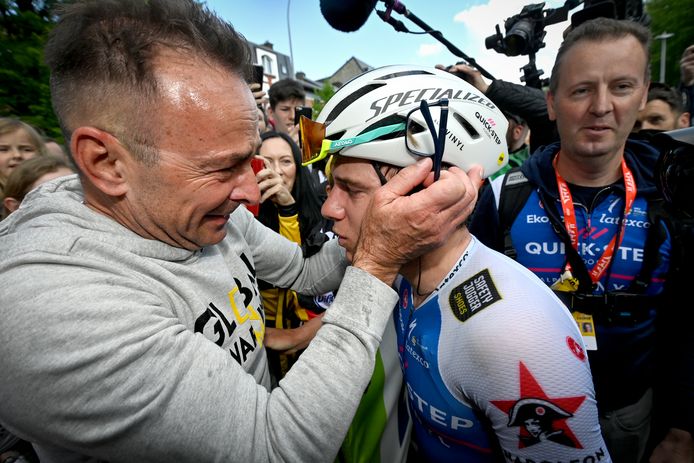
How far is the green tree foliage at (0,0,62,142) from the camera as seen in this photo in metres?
10.4

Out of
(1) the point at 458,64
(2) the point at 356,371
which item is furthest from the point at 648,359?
(1) the point at 458,64

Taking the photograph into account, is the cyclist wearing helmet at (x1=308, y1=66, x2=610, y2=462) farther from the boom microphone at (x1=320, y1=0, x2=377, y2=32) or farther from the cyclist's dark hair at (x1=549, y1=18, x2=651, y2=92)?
the boom microphone at (x1=320, y1=0, x2=377, y2=32)

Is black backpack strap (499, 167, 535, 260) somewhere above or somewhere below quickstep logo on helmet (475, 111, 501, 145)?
below

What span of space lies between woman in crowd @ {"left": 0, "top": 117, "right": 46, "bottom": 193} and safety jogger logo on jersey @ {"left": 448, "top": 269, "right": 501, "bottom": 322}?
16.3ft

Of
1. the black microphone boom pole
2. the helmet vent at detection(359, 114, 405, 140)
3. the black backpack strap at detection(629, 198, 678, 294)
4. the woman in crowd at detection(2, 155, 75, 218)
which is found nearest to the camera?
the helmet vent at detection(359, 114, 405, 140)

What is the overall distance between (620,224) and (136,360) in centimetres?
266

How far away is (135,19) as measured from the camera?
4.12ft

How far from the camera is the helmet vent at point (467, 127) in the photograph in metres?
1.72

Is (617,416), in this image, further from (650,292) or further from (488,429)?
(488,429)

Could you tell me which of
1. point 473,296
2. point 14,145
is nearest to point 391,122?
point 473,296

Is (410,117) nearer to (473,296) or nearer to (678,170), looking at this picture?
(473,296)

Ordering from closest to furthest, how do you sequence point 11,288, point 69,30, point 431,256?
point 11,288 < point 69,30 < point 431,256

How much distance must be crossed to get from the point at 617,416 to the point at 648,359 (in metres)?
0.43

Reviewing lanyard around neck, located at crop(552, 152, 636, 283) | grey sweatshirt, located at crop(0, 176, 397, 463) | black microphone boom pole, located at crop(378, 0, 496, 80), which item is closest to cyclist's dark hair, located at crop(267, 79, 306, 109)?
black microphone boom pole, located at crop(378, 0, 496, 80)
